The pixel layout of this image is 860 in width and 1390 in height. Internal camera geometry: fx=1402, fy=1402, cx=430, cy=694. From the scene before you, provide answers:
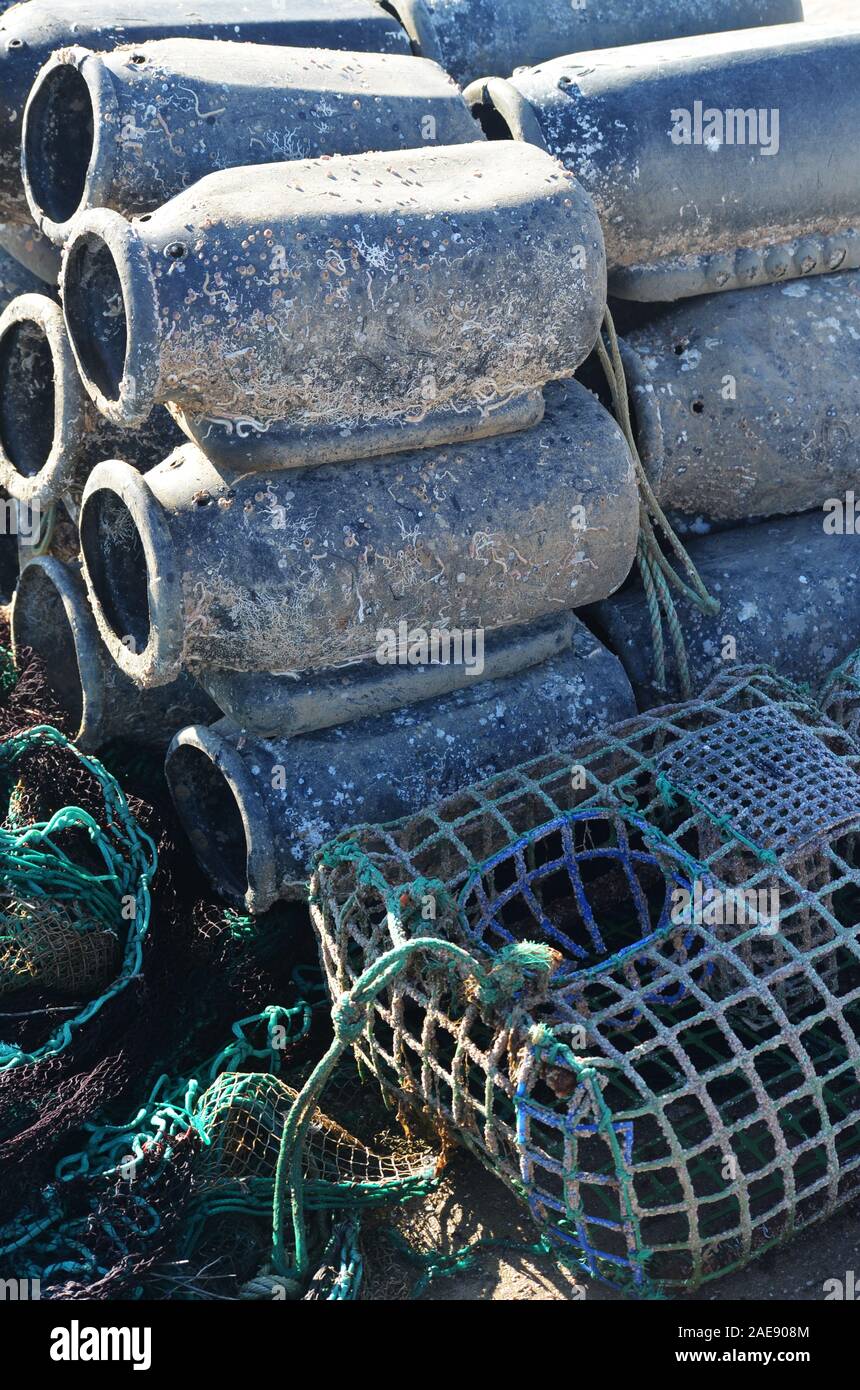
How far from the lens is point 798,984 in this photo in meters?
3.22

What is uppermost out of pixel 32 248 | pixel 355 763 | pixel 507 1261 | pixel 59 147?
pixel 59 147

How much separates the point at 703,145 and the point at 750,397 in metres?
0.66

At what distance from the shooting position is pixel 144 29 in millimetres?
3639

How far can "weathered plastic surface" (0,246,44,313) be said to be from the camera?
4.22m

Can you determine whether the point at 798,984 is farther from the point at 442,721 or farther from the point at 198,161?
the point at 198,161

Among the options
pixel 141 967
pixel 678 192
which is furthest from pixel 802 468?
pixel 141 967

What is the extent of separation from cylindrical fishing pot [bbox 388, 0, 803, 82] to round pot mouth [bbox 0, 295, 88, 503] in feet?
4.60

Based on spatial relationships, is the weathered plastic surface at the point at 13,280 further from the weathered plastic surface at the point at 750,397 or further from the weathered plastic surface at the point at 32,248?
the weathered plastic surface at the point at 750,397

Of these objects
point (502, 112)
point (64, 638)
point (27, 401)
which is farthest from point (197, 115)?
point (64, 638)

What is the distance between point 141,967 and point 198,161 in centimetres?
191

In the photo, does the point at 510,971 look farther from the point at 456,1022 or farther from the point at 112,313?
the point at 112,313

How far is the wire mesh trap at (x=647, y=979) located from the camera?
8.66 feet

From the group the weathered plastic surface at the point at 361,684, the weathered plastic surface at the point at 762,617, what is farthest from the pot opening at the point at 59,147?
the weathered plastic surface at the point at 762,617

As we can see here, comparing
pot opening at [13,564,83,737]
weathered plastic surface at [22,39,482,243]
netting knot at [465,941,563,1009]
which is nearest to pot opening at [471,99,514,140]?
weathered plastic surface at [22,39,482,243]
